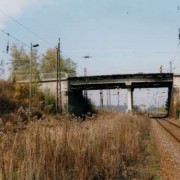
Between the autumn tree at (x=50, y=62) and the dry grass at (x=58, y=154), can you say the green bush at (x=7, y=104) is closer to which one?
the dry grass at (x=58, y=154)

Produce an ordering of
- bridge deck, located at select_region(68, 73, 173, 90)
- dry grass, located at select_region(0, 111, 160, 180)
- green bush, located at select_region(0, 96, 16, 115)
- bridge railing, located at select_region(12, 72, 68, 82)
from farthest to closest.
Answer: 1. bridge deck, located at select_region(68, 73, 173, 90)
2. bridge railing, located at select_region(12, 72, 68, 82)
3. green bush, located at select_region(0, 96, 16, 115)
4. dry grass, located at select_region(0, 111, 160, 180)

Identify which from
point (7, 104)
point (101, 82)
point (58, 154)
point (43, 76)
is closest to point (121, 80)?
point (101, 82)

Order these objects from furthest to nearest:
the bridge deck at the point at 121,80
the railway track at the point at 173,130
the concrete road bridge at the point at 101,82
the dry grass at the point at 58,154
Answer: the bridge deck at the point at 121,80
the concrete road bridge at the point at 101,82
the railway track at the point at 173,130
the dry grass at the point at 58,154

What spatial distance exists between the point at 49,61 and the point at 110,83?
37731 millimetres

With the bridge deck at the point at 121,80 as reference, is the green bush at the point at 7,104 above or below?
below

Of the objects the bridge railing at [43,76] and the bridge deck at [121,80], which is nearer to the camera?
the bridge railing at [43,76]

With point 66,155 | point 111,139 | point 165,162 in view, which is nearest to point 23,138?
point 66,155

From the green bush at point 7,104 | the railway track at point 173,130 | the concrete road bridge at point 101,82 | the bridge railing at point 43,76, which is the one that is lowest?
the railway track at point 173,130

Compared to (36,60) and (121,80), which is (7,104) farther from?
(36,60)

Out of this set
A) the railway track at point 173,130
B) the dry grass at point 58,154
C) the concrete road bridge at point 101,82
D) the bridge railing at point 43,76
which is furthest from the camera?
the bridge railing at point 43,76

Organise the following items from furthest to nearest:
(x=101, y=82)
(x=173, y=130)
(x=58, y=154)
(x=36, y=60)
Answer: (x=36, y=60), (x=101, y=82), (x=173, y=130), (x=58, y=154)

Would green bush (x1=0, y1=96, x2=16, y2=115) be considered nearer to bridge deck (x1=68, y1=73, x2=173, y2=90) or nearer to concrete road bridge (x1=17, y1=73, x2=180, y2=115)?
concrete road bridge (x1=17, y1=73, x2=180, y2=115)

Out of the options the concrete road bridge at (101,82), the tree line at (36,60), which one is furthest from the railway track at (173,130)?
the tree line at (36,60)

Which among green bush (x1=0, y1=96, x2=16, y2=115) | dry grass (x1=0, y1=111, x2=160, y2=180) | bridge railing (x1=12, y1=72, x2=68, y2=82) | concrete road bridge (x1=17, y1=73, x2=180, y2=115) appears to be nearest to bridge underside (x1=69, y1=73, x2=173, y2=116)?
concrete road bridge (x1=17, y1=73, x2=180, y2=115)
